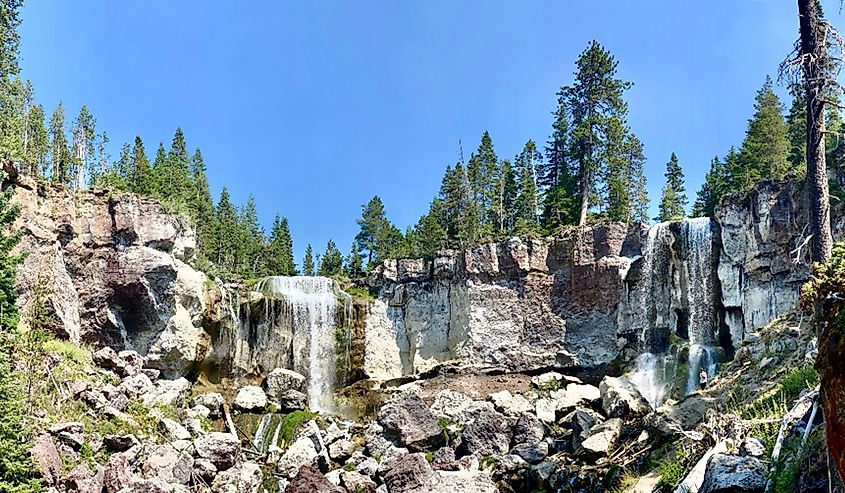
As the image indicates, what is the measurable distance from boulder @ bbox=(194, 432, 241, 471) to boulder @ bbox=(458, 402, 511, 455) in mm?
9052

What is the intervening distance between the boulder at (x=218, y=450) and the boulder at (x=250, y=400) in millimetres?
9366

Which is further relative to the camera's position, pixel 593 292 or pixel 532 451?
pixel 593 292

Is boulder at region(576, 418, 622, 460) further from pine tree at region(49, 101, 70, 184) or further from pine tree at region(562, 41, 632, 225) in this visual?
pine tree at region(49, 101, 70, 184)

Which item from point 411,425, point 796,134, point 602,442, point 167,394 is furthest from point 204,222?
point 796,134

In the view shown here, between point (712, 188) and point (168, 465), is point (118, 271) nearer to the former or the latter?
point (168, 465)

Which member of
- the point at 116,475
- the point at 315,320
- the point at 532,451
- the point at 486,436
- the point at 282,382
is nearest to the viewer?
the point at 116,475

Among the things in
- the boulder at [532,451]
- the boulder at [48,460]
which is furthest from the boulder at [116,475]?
the boulder at [532,451]

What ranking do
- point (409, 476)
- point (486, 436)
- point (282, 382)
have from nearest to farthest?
point (409, 476) < point (486, 436) < point (282, 382)

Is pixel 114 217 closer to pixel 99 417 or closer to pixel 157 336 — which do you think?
pixel 157 336

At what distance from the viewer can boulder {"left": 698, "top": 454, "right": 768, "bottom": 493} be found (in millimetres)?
10133

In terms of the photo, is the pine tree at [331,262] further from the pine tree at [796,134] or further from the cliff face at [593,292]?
the pine tree at [796,134]

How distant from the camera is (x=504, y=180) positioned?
2190 inches

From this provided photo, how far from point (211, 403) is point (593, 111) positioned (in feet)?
106

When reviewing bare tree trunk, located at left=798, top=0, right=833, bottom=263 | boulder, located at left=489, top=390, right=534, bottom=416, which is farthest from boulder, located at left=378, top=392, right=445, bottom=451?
bare tree trunk, located at left=798, top=0, right=833, bottom=263
